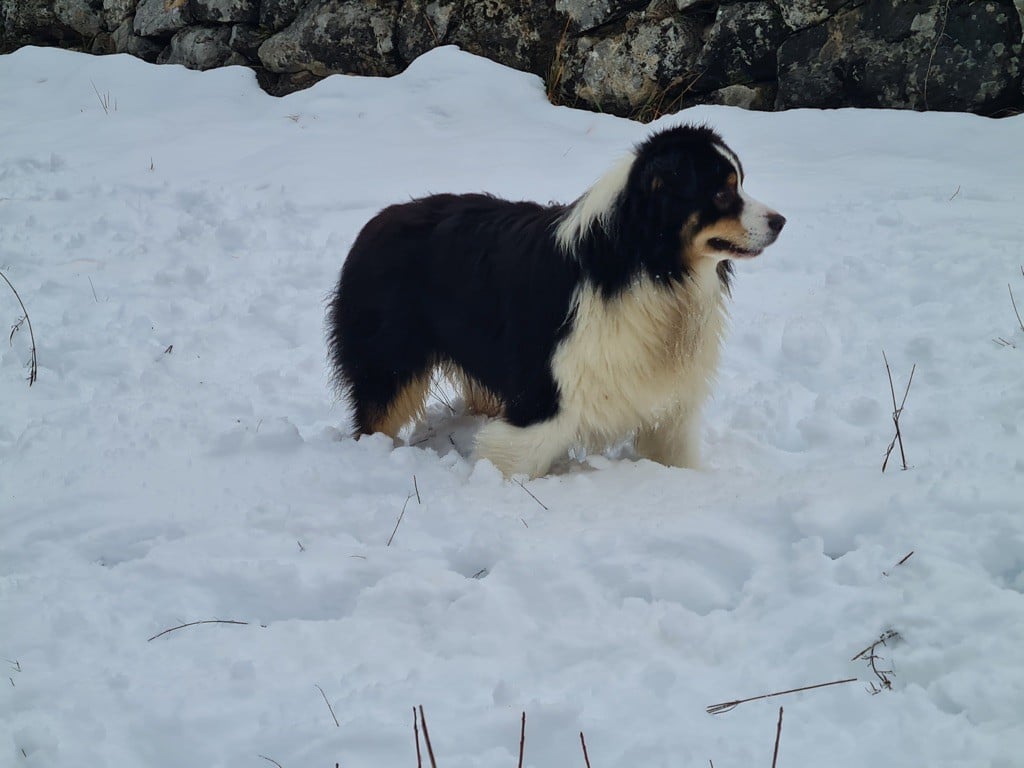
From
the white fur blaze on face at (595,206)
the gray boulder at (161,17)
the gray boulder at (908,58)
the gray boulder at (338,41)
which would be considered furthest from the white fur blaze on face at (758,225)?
the gray boulder at (161,17)

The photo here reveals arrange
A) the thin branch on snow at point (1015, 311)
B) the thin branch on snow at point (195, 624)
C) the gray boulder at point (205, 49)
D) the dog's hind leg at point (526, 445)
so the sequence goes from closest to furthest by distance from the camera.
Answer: the thin branch on snow at point (195, 624) < the dog's hind leg at point (526, 445) < the thin branch on snow at point (1015, 311) < the gray boulder at point (205, 49)

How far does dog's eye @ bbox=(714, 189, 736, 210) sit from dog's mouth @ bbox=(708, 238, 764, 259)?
0.13 metres

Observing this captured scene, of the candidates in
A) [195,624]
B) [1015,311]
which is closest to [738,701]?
[195,624]

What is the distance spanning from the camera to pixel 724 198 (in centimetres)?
348

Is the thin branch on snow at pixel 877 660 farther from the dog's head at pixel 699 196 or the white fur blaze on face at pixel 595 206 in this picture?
the white fur blaze on face at pixel 595 206

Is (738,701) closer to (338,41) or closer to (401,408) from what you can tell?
(401,408)

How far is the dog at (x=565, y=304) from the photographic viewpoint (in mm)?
3494

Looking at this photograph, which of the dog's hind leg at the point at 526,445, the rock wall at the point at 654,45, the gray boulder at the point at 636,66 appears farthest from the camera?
the gray boulder at the point at 636,66

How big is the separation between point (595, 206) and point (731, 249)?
0.54 m

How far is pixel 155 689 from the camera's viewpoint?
2.44 meters

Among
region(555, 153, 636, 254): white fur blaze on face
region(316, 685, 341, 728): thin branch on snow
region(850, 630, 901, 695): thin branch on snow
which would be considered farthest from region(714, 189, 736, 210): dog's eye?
region(316, 685, 341, 728): thin branch on snow

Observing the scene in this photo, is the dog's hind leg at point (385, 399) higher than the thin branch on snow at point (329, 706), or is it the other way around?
the thin branch on snow at point (329, 706)

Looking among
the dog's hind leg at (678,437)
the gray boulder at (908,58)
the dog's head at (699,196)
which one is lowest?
the dog's hind leg at (678,437)

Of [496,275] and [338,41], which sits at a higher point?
[338,41]
